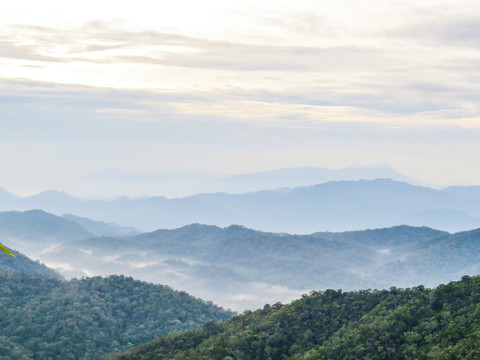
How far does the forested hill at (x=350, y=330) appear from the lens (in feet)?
179

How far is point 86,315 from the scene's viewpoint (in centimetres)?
12231

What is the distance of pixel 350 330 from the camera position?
65.2 m

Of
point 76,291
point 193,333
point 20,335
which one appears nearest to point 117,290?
point 76,291

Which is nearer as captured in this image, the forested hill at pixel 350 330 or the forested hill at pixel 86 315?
the forested hill at pixel 350 330

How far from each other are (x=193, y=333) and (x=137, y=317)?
177 ft

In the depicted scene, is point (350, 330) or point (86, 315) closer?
point (350, 330)

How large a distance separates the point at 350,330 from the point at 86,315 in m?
71.3

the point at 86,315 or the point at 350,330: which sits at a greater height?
the point at 86,315

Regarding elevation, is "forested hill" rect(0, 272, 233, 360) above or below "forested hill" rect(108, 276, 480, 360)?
above

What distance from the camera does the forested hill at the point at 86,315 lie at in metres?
108

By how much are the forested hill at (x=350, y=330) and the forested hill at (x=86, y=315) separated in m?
31.5

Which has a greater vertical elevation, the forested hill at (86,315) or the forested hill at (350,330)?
the forested hill at (86,315)

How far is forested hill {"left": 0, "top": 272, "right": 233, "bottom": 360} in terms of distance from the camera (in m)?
108

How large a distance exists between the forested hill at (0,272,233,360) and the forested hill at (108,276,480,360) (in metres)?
31.5
